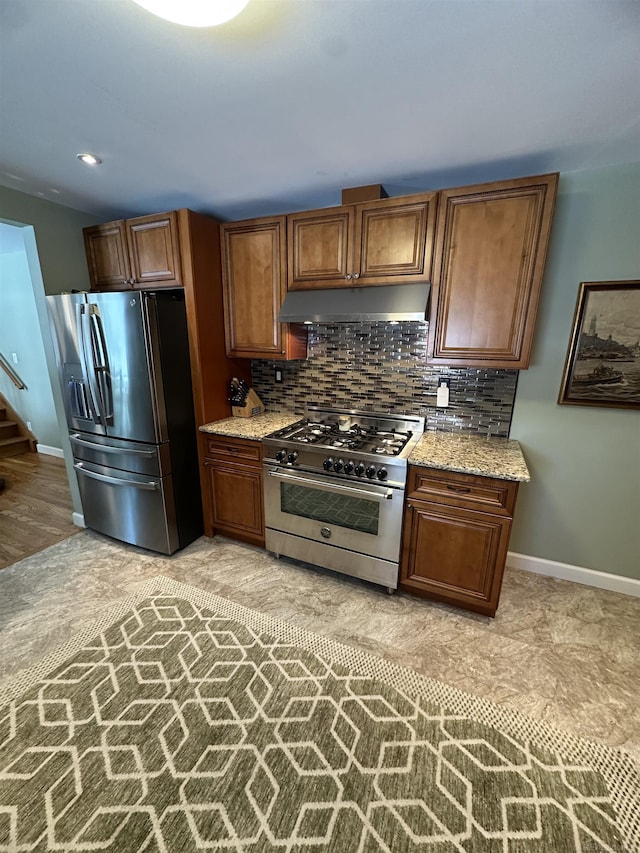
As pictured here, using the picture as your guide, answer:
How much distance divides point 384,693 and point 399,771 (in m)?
0.31

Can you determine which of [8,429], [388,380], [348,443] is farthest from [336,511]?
[8,429]

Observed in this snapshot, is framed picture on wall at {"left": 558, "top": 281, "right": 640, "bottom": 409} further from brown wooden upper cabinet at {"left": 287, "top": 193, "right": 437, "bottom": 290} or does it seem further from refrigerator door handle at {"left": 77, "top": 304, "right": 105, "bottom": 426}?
refrigerator door handle at {"left": 77, "top": 304, "right": 105, "bottom": 426}

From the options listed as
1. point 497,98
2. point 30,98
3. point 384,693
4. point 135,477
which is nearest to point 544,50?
point 497,98

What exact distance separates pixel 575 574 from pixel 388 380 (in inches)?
74.7

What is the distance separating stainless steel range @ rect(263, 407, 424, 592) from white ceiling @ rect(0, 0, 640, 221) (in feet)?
5.39

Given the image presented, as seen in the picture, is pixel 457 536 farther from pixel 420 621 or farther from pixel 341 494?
pixel 341 494

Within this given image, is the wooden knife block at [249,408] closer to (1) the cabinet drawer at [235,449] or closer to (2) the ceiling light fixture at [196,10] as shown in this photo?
(1) the cabinet drawer at [235,449]

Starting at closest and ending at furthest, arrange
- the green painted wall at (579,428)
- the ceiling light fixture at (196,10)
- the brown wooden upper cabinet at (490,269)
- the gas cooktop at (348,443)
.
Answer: the ceiling light fixture at (196,10) < the brown wooden upper cabinet at (490,269) < the green painted wall at (579,428) < the gas cooktop at (348,443)

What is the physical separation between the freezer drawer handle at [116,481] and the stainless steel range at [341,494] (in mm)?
822

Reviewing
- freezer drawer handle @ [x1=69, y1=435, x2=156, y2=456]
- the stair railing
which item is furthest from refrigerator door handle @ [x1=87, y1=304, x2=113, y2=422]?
the stair railing

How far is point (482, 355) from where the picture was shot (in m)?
2.11

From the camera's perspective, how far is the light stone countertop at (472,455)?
190 cm

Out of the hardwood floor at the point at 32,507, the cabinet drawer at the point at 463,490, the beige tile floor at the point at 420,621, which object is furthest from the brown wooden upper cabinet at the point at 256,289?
the hardwood floor at the point at 32,507

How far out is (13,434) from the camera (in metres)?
5.11
